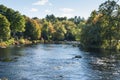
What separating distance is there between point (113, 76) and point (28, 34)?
118 meters

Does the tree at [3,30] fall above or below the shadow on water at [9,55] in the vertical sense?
above

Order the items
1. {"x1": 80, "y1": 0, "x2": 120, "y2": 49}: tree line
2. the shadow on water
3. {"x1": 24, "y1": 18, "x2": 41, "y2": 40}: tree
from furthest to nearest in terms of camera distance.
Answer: {"x1": 24, "y1": 18, "x2": 41, "y2": 40}: tree < {"x1": 80, "y1": 0, "x2": 120, "y2": 49}: tree line < the shadow on water

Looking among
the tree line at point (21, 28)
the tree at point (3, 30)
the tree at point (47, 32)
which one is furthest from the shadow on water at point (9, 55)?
the tree at point (47, 32)

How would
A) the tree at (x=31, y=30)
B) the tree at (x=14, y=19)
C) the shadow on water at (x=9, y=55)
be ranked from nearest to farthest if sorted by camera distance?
the shadow on water at (x=9, y=55) < the tree at (x=14, y=19) < the tree at (x=31, y=30)

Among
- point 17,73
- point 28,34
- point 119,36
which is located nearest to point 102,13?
point 119,36

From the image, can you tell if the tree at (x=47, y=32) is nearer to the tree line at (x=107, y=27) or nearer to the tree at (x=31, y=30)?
the tree at (x=31, y=30)

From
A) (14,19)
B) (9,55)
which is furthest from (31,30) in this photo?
(9,55)

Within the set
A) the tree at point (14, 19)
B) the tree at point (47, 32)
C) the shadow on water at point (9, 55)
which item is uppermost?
the tree at point (14, 19)

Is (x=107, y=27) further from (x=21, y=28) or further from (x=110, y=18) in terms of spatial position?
(x=21, y=28)

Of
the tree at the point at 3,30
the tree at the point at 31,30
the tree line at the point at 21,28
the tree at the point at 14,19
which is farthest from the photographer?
the tree at the point at 31,30

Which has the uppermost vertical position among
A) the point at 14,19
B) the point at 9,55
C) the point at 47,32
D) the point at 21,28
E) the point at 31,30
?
the point at 14,19

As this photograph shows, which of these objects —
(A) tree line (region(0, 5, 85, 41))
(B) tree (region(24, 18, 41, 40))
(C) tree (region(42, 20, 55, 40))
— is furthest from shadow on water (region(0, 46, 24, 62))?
(C) tree (region(42, 20, 55, 40))

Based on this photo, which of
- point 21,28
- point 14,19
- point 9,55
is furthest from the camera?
point 21,28

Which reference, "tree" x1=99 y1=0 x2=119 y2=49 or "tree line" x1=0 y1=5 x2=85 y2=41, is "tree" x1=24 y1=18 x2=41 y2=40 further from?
"tree" x1=99 y1=0 x2=119 y2=49
